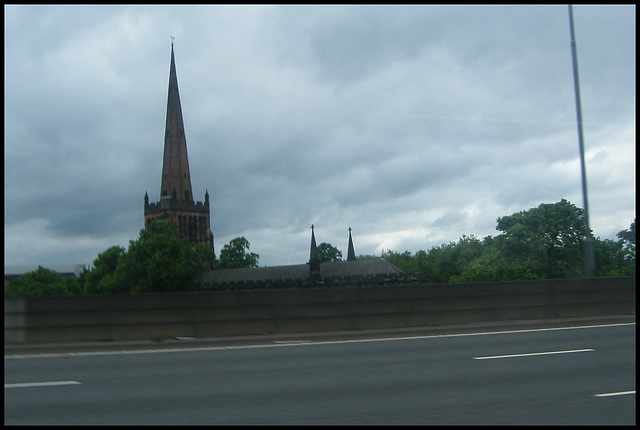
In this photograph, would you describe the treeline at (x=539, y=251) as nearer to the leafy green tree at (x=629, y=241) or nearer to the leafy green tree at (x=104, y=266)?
the leafy green tree at (x=629, y=241)

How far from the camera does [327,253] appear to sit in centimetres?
14825

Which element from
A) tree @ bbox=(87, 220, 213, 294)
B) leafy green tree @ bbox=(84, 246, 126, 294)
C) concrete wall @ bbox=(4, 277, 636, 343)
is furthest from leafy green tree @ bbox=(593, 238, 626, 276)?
leafy green tree @ bbox=(84, 246, 126, 294)

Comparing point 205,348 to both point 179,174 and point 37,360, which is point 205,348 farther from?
point 179,174

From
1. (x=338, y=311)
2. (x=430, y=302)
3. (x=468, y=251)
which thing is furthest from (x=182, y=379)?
(x=468, y=251)

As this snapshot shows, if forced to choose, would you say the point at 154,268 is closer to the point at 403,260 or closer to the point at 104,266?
the point at 104,266

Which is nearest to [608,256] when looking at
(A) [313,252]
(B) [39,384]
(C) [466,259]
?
(C) [466,259]

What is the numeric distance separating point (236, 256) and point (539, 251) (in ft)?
301

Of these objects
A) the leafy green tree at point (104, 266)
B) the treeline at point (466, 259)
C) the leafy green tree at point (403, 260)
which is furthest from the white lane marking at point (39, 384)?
the leafy green tree at point (403, 260)

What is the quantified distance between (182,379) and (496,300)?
1081 centimetres

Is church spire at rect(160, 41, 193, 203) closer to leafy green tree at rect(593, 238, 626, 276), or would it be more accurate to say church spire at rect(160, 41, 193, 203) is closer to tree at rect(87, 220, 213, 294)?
tree at rect(87, 220, 213, 294)

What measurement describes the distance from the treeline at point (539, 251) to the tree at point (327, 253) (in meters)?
56.7

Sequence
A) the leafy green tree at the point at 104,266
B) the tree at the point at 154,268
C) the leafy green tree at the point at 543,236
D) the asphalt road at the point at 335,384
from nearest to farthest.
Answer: the asphalt road at the point at 335,384 → the leafy green tree at the point at 543,236 → the tree at the point at 154,268 → the leafy green tree at the point at 104,266

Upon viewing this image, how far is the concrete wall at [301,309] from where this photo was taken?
14.5 metres

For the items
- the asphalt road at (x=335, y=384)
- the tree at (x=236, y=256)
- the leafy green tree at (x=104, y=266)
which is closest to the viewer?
the asphalt road at (x=335, y=384)
